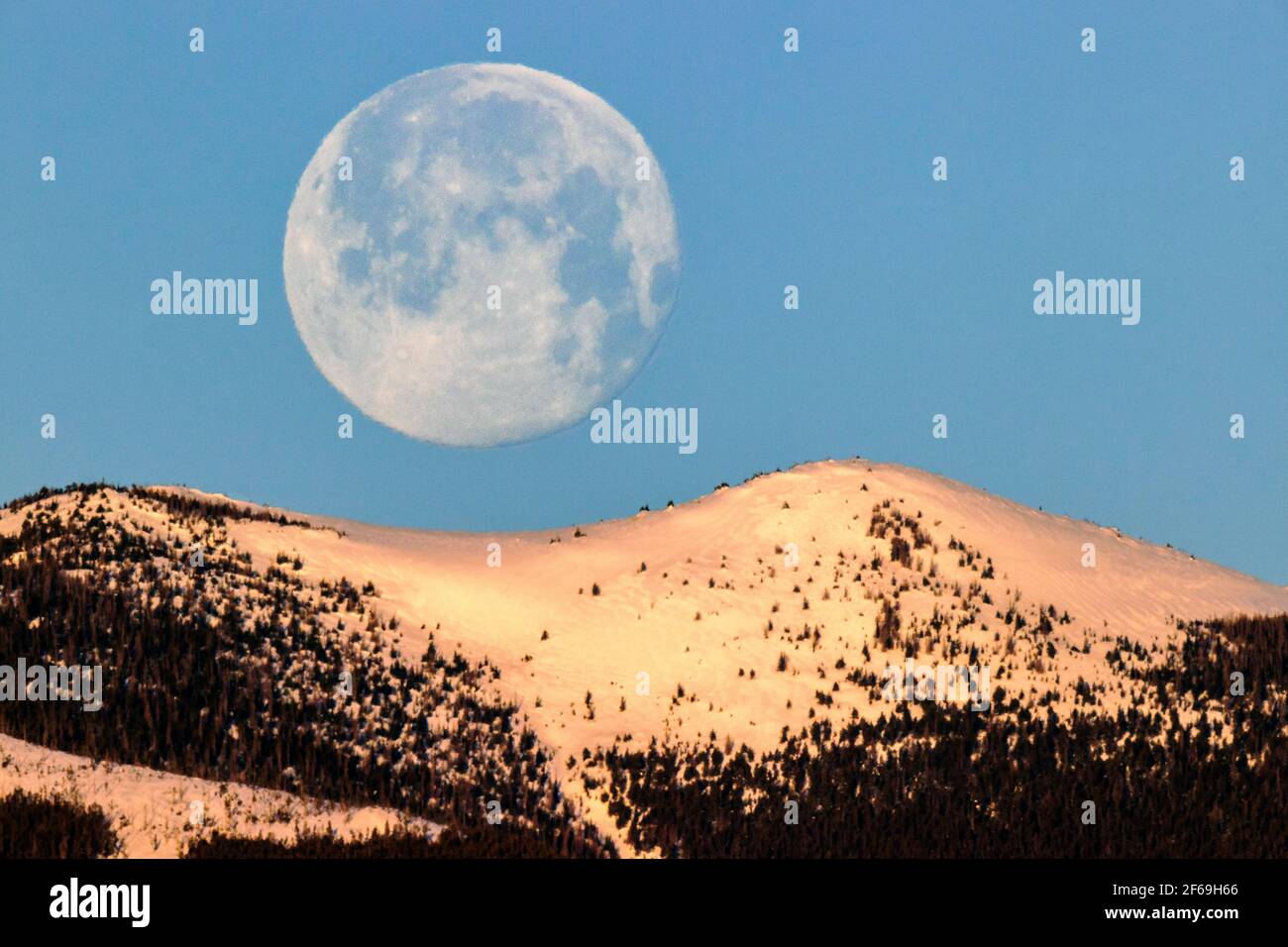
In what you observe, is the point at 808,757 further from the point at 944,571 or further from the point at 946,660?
the point at 944,571

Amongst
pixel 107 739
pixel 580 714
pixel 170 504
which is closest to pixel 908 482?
pixel 580 714

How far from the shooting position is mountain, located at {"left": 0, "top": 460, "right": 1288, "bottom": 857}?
30406 mm

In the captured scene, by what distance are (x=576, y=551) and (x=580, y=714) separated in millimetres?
11806

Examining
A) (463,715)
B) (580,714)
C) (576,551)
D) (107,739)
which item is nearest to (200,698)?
(107,739)

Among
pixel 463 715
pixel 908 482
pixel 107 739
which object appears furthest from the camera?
pixel 908 482

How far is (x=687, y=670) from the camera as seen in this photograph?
A: 3981cm

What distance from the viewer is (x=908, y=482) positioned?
174 ft

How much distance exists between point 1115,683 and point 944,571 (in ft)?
26.1

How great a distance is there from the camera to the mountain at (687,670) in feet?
99.8

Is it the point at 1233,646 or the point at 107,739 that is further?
the point at 1233,646

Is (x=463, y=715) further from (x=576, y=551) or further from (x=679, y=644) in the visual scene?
(x=576, y=551)
